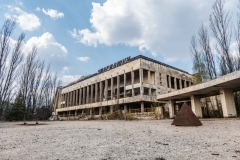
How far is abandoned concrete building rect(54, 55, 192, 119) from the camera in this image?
100 feet

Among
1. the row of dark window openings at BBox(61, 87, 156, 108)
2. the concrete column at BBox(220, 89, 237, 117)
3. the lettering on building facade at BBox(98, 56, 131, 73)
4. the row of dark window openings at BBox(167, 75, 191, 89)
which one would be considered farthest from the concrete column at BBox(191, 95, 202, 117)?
the lettering on building facade at BBox(98, 56, 131, 73)

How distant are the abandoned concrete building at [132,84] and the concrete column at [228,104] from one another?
12.9 metres

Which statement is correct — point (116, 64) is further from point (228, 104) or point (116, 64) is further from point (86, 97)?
point (228, 104)

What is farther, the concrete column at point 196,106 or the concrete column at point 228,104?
the concrete column at point 196,106

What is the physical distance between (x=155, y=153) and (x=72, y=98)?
1996 inches

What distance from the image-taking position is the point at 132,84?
32156mm

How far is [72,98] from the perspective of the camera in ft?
168

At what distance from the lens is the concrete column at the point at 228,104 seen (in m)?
14.3

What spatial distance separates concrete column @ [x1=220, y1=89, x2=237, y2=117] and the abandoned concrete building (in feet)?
42.2

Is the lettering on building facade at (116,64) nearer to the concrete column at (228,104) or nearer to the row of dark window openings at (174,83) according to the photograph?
the row of dark window openings at (174,83)

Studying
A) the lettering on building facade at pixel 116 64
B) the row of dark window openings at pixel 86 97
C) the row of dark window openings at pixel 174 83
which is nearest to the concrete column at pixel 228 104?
the row of dark window openings at pixel 86 97

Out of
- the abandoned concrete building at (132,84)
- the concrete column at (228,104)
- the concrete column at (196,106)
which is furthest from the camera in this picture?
the abandoned concrete building at (132,84)

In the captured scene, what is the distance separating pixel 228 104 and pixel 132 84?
62.9 feet

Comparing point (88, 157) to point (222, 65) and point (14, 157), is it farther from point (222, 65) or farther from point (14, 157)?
point (222, 65)
